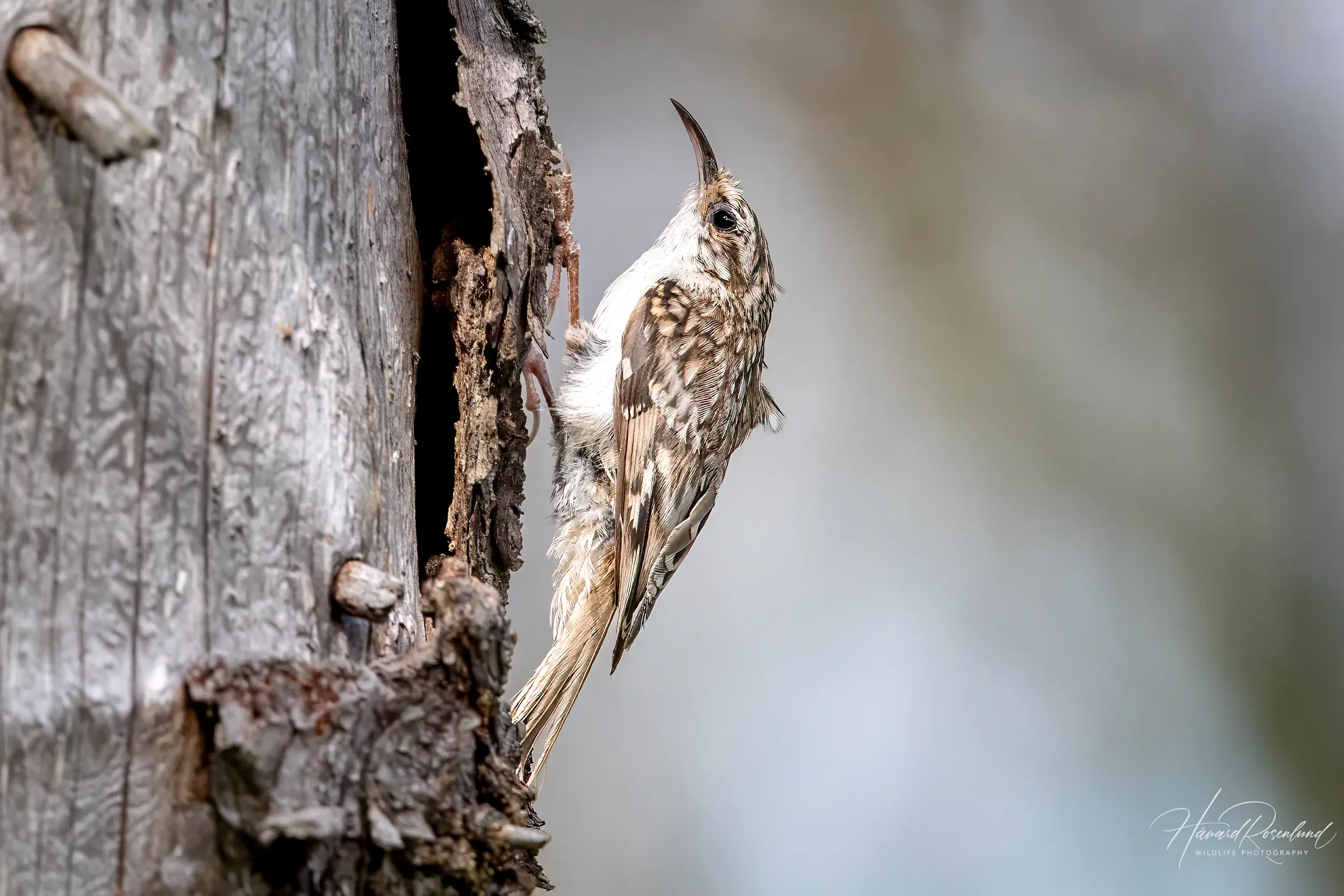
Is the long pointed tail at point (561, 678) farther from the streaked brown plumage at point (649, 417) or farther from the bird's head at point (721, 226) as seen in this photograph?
the bird's head at point (721, 226)

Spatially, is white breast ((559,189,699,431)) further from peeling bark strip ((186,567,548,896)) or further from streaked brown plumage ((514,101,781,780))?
peeling bark strip ((186,567,548,896))

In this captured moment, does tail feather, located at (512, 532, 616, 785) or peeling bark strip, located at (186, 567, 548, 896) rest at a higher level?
peeling bark strip, located at (186, 567, 548, 896)

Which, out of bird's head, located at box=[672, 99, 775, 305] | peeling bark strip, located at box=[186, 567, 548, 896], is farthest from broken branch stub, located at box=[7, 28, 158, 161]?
bird's head, located at box=[672, 99, 775, 305]

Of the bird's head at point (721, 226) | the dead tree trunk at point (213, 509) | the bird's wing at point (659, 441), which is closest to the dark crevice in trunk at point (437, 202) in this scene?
the dead tree trunk at point (213, 509)

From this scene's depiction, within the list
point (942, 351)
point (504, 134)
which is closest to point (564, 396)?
point (504, 134)

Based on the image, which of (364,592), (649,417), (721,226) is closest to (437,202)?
(364,592)

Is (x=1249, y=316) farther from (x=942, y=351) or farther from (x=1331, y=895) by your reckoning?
(x=1331, y=895)

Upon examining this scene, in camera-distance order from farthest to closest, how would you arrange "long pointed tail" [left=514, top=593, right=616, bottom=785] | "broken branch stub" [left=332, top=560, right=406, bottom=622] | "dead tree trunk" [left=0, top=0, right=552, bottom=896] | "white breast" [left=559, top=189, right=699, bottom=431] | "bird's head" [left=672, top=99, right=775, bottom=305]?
"bird's head" [left=672, top=99, right=775, bottom=305] < "white breast" [left=559, top=189, right=699, bottom=431] < "long pointed tail" [left=514, top=593, right=616, bottom=785] < "broken branch stub" [left=332, top=560, right=406, bottom=622] < "dead tree trunk" [left=0, top=0, right=552, bottom=896]

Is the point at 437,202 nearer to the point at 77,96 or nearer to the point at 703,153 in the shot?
the point at 77,96
